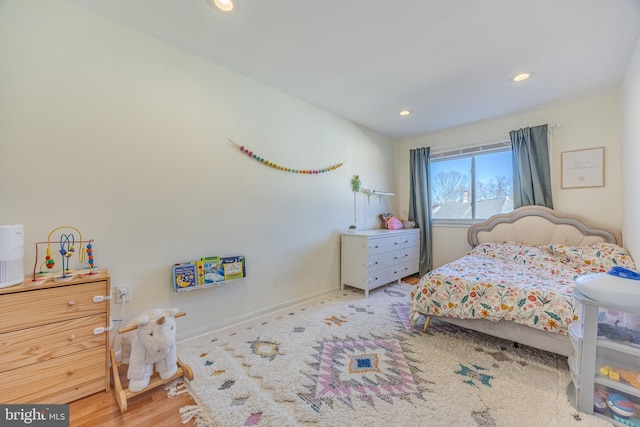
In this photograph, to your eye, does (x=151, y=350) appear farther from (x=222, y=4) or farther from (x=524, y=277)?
(x=524, y=277)

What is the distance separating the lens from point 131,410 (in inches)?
53.9

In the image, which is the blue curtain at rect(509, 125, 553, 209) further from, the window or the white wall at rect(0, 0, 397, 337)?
the white wall at rect(0, 0, 397, 337)

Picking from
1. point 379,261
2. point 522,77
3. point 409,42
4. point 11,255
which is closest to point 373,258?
point 379,261

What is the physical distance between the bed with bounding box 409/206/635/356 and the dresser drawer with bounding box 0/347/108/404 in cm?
225

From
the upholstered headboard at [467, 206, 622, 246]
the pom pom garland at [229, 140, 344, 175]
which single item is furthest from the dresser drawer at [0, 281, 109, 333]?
the upholstered headboard at [467, 206, 622, 246]

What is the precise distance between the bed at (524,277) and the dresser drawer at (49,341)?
227cm

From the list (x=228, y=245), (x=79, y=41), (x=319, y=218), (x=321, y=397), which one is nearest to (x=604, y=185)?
(x=319, y=218)

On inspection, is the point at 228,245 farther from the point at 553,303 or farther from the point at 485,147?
the point at 485,147

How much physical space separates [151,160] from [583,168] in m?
4.41

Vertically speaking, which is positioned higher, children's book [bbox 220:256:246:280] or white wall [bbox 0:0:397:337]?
white wall [bbox 0:0:397:337]

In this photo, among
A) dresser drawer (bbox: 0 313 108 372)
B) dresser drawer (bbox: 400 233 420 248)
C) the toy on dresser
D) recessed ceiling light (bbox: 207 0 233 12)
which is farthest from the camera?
dresser drawer (bbox: 400 233 420 248)

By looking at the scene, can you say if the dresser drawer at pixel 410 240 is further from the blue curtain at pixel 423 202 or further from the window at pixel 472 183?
the window at pixel 472 183

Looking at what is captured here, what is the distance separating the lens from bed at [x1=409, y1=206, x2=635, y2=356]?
5.63ft

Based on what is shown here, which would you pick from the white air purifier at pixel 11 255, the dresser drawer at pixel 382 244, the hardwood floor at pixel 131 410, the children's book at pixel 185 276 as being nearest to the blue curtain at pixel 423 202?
the dresser drawer at pixel 382 244
